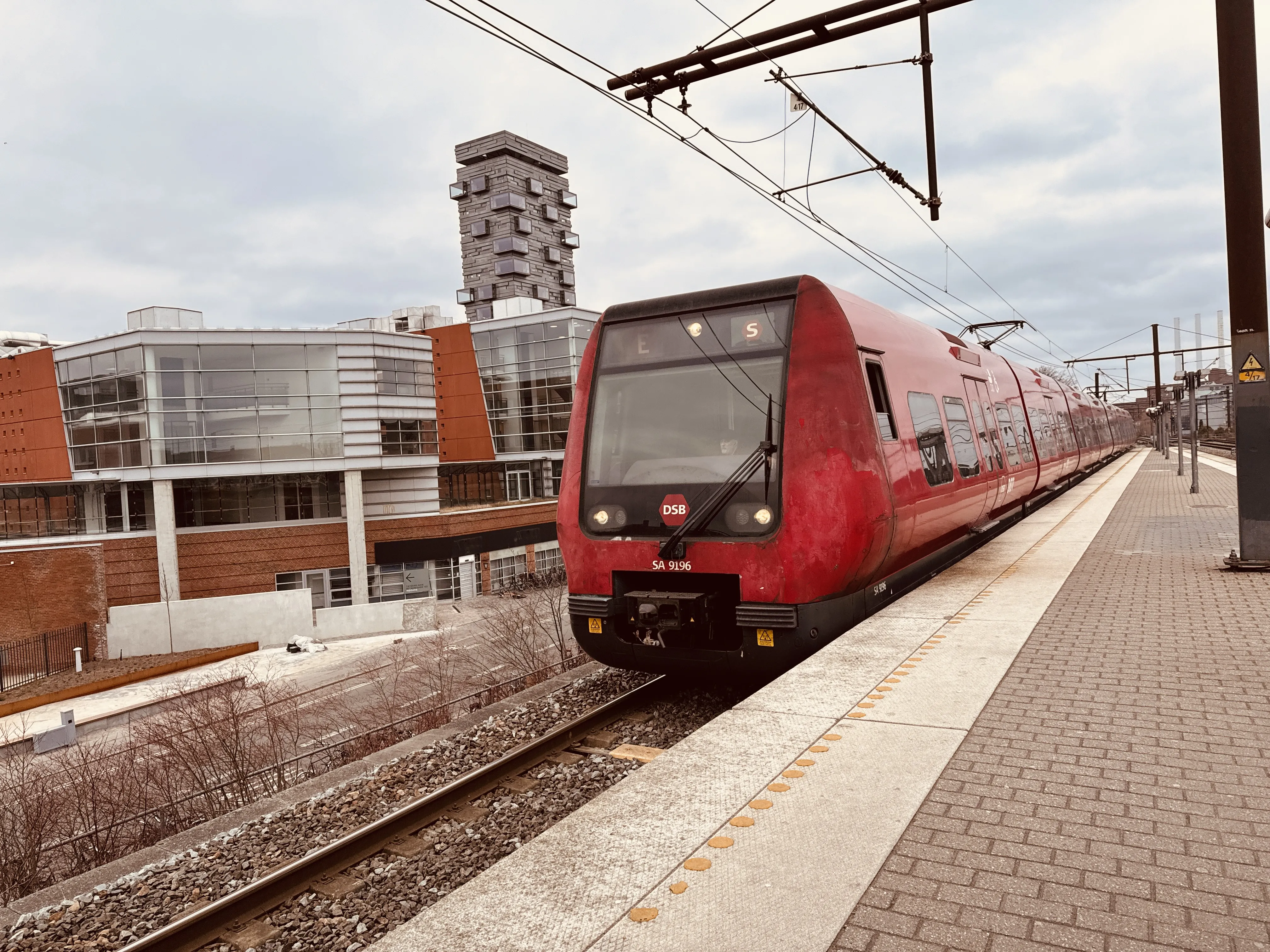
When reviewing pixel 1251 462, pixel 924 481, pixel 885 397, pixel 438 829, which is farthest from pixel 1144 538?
pixel 438 829

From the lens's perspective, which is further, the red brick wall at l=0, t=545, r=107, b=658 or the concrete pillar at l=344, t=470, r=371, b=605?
the concrete pillar at l=344, t=470, r=371, b=605

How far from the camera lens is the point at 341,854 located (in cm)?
482

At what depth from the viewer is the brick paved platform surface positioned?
2.68 meters

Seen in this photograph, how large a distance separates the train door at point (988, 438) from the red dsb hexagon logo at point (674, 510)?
226 inches

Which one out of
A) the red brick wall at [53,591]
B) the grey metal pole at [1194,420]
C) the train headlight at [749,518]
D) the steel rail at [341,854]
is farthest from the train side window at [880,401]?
the red brick wall at [53,591]

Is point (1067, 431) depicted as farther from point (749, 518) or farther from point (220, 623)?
point (220, 623)

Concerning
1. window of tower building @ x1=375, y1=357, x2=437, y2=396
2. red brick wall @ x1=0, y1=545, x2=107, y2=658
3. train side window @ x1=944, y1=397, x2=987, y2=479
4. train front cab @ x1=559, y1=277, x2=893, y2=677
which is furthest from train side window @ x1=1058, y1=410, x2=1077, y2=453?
red brick wall @ x1=0, y1=545, x2=107, y2=658

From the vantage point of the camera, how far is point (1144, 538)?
12.7m

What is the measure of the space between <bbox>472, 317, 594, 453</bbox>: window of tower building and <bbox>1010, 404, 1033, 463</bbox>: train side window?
30728 millimetres

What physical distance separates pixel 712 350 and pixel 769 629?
2.38 metres

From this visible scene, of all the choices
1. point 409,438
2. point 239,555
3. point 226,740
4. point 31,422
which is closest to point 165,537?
point 239,555

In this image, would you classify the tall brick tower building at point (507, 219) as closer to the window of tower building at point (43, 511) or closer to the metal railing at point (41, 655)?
the window of tower building at point (43, 511)

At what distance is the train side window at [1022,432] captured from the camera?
1410 cm

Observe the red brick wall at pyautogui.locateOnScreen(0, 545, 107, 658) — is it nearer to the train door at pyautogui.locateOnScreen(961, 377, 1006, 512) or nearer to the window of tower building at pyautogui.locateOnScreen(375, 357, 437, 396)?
the window of tower building at pyautogui.locateOnScreen(375, 357, 437, 396)
